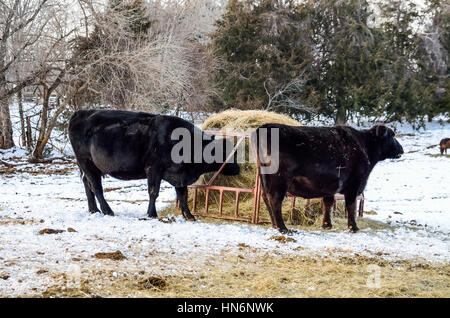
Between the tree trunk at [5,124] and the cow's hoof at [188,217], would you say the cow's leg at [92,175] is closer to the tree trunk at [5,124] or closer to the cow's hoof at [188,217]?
the cow's hoof at [188,217]

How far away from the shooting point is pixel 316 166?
6621mm

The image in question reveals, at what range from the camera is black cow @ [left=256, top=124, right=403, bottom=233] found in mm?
6504

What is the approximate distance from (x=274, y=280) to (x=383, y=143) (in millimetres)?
4198

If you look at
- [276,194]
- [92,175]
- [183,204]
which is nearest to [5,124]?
[92,175]

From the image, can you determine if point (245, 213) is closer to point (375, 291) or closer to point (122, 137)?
point (122, 137)

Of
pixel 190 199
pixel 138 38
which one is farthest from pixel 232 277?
pixel 138 38

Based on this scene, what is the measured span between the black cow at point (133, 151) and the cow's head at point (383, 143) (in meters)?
2.19

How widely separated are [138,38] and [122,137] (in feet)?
47.8

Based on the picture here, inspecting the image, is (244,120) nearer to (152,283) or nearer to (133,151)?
(133,151)

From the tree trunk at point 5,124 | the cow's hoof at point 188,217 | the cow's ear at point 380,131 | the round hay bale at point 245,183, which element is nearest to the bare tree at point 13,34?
the tree trunk at point 5,124

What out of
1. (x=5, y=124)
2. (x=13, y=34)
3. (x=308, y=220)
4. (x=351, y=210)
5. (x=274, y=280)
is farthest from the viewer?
(x=5, y=124)

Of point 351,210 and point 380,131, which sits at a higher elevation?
point 380,131

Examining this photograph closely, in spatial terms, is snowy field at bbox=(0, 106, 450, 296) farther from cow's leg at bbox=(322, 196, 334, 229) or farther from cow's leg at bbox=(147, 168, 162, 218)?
cow's leg at bbox=(322, 196, 334, 229)

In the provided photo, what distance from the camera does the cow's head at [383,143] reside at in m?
7.49
